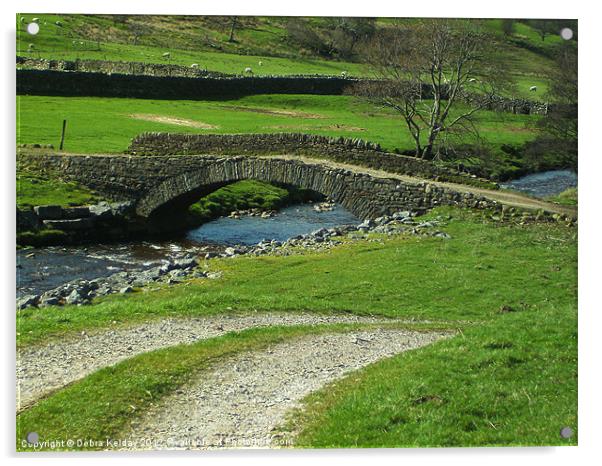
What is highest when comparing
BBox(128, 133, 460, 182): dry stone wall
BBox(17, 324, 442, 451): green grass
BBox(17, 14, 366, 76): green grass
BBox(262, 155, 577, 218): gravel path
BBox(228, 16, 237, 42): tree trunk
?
BBox(228, 16, 237, 42): tree trunk

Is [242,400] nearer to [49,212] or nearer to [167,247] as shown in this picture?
[167,247]

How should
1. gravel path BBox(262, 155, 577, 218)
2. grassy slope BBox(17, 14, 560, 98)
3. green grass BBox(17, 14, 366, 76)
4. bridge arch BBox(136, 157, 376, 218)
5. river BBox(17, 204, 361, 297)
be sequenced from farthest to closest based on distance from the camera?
bridge arch BBox(136, 157, 376, 218) → river BBox(17, 204, 361, 297) → gravel path BBox(262, 155, 577, 218) → green grass BBox(17, 14, 366, 76) → grassy slope BBox(17, 14, 560, 98)

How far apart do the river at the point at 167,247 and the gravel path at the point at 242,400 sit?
5.09 meters

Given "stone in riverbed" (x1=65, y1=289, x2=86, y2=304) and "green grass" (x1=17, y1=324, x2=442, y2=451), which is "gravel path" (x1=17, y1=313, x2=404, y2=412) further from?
"stone in riverbed" (x1=65, y1=289, x2=86, y2=304)

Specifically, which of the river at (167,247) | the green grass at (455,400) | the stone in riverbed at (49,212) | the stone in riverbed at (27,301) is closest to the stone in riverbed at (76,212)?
the stone in riverbed at (49,212)

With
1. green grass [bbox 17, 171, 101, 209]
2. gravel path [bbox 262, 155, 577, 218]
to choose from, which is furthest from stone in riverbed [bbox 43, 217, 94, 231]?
gravel path [bbox 262, 155, 577, 218]

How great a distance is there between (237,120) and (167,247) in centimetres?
364

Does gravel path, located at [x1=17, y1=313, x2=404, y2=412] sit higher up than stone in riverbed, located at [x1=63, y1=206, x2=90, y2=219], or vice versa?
stone in riverbed, located at [x1=63, y1=206, x2=90, y2=219]

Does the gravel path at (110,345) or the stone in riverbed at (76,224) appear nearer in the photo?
the gravel path at (110,345)

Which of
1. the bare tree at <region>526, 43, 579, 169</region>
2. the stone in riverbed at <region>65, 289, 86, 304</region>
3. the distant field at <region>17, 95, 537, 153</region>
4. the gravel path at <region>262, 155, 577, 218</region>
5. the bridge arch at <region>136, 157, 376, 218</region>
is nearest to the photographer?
the bare tree at <region>526, 43, 579, 169</region>

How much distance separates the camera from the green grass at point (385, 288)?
13.0 metres

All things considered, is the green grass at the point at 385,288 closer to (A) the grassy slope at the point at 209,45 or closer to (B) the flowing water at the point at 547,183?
(B) the flowing water at the point at 547,183

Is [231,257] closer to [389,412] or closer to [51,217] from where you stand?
[51,217]

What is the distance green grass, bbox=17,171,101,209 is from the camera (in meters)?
16.9
